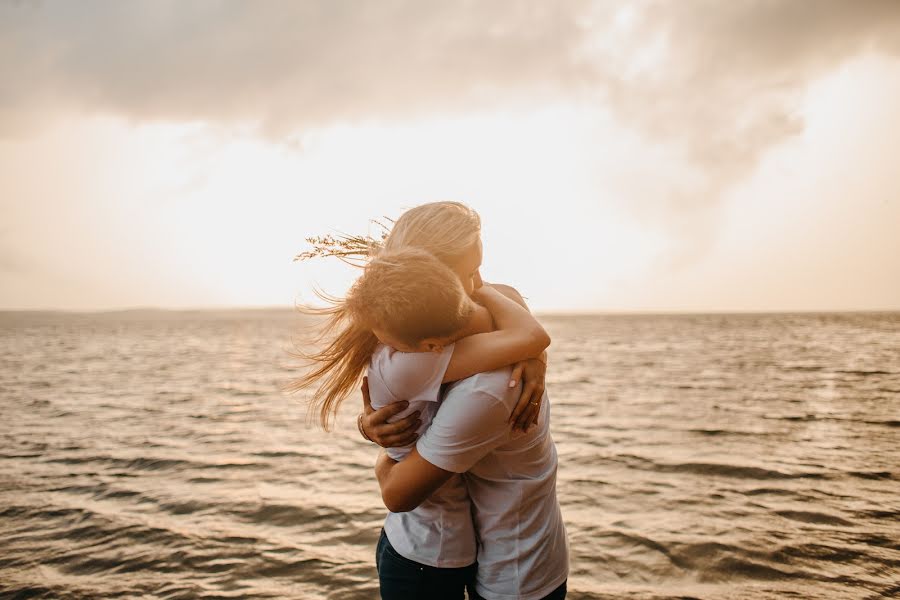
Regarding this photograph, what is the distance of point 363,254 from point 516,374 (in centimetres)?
91

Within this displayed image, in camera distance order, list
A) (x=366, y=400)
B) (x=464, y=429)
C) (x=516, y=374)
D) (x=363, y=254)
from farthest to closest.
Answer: (x=363, y=254)
(x=366, y=400)
(x=516, y=374)
(x=464, y=429)

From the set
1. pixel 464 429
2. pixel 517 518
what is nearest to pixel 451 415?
pixel 464 429

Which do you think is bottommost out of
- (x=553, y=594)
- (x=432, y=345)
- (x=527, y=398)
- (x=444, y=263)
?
(x=553, y=594)

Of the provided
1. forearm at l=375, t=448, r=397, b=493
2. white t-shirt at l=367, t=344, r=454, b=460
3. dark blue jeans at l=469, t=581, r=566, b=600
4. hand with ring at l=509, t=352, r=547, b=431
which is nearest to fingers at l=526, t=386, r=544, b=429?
hand with ring at l=509, t=352, r=547, b=431

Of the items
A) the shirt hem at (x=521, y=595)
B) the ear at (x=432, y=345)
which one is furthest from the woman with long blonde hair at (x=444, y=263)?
the shirt hem at (x=521, y=595)

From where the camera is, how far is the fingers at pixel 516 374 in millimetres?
1690

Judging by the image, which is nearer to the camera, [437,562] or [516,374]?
[516,374]

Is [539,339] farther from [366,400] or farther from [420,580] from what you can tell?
[420,580]

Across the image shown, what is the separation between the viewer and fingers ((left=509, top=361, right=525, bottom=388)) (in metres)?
1.69

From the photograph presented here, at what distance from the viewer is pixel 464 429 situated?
160cm

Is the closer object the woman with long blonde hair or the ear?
the ear

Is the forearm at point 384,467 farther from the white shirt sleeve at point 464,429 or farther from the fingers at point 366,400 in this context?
the white shirt sleeve at point 464,429

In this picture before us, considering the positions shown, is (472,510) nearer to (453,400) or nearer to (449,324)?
(453,400)

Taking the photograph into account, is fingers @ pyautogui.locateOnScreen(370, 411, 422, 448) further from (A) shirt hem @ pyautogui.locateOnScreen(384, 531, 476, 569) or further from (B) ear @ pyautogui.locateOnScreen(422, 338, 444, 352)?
(A) shirt hem @ pyautogui.locateOnScreen(384, 531, 476, 569)
